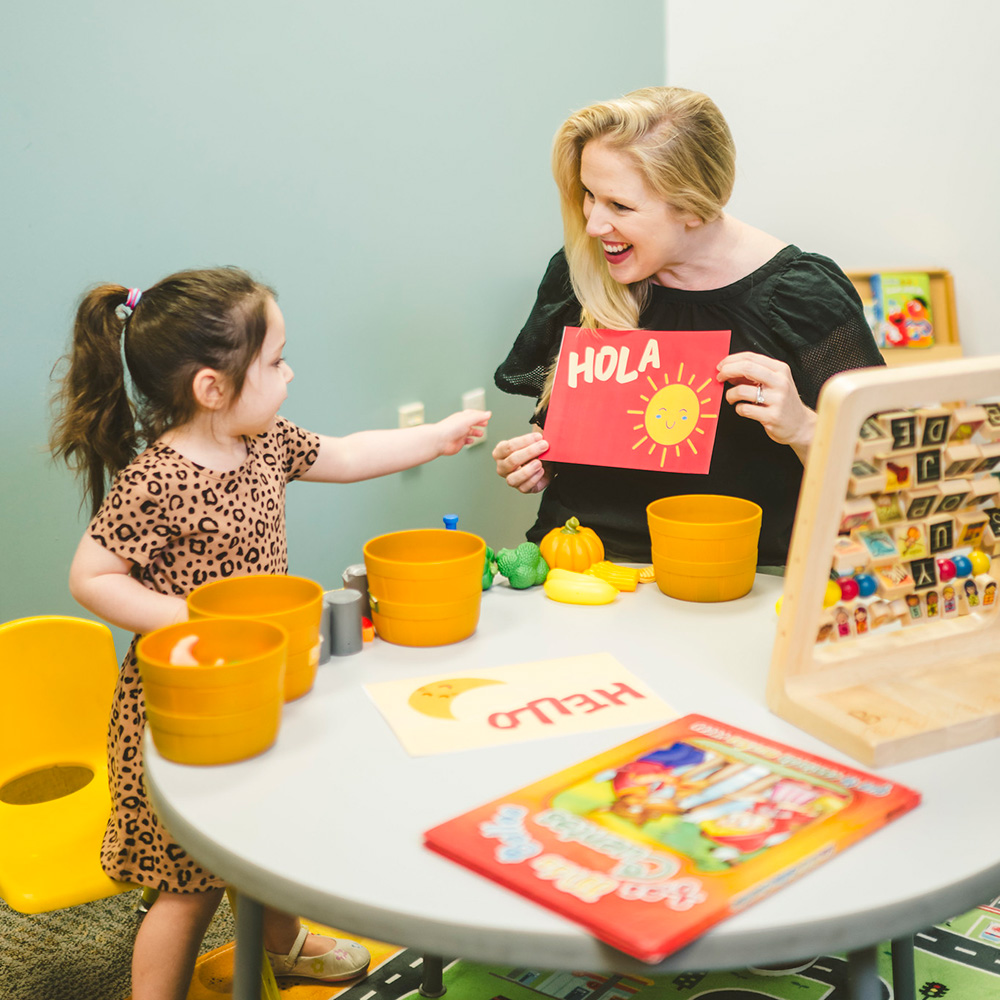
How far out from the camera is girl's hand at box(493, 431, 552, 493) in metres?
1.46

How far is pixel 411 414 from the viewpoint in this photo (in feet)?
7.87

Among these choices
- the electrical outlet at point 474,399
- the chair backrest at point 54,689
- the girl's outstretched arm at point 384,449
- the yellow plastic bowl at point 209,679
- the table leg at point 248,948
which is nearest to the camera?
the yellow plastic bowl at point 209,679

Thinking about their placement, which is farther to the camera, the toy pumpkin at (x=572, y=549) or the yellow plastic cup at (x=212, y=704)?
the toy pumpkin at (x=572, y=549)

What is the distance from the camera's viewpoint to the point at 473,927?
61cm

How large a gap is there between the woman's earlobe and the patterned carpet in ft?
2.82

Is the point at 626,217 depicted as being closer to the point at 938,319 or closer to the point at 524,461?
the point at 524,461

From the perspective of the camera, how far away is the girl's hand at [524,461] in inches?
57.3

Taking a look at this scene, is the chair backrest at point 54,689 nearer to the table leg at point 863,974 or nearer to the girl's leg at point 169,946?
the girl's leg at point 169,946

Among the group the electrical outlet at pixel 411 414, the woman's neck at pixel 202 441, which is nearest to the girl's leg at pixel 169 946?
the woman's neck at pixel 202 441

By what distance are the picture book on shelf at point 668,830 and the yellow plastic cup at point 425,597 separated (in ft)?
0.93

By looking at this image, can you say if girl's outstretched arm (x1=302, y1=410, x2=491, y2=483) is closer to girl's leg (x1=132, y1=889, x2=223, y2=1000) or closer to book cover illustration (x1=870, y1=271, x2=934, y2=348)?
girl's leg (x1=132, y1=889, x2=223, y2=1000)

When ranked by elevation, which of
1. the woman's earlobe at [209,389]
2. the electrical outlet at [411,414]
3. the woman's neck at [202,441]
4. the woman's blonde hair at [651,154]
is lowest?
the electrical outlet at [411,414]

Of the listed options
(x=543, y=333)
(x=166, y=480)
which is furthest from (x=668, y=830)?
(x=543, y=333)

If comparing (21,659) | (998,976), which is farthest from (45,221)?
(998,976)
